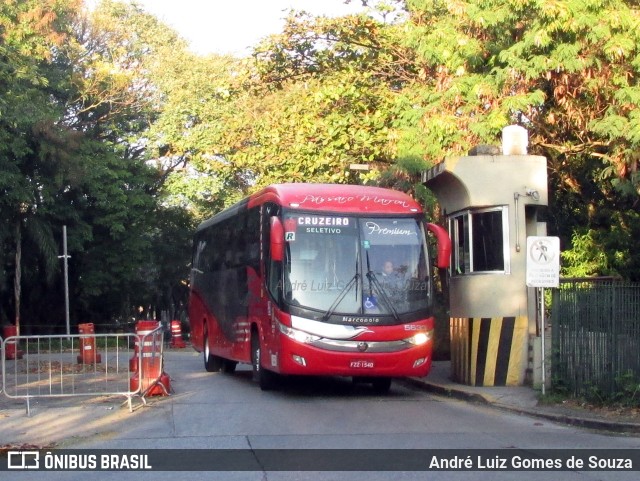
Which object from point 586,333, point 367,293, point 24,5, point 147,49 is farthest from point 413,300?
point 147,49

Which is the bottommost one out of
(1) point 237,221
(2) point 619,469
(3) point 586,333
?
(2) point 619,469

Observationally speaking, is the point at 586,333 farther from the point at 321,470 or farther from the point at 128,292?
the point at 128,292

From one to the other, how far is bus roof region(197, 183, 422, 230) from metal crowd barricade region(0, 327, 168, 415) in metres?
3.19

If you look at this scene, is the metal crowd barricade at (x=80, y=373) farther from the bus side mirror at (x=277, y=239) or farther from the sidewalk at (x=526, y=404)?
the sidewalk at (x=526, y=404)

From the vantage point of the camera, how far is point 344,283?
15.3 metres

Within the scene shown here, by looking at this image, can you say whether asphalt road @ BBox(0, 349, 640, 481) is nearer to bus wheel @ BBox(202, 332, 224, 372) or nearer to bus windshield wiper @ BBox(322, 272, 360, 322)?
bus windshield wiper @ BBox(322, 272, 360, 322)

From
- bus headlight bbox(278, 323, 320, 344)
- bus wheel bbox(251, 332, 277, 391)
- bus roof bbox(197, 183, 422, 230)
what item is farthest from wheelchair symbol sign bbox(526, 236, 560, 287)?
bus wheel bbox(251, 332, 277, 391)

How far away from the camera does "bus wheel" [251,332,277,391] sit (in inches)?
666

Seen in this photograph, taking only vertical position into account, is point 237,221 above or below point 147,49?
below

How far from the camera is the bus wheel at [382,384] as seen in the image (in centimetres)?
1700

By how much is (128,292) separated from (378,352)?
34.8 meters

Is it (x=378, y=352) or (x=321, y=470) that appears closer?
(x=321, y=470)

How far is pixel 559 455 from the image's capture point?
33.9 ft

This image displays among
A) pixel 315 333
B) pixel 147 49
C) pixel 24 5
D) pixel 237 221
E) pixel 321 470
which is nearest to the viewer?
pixel 321 470
